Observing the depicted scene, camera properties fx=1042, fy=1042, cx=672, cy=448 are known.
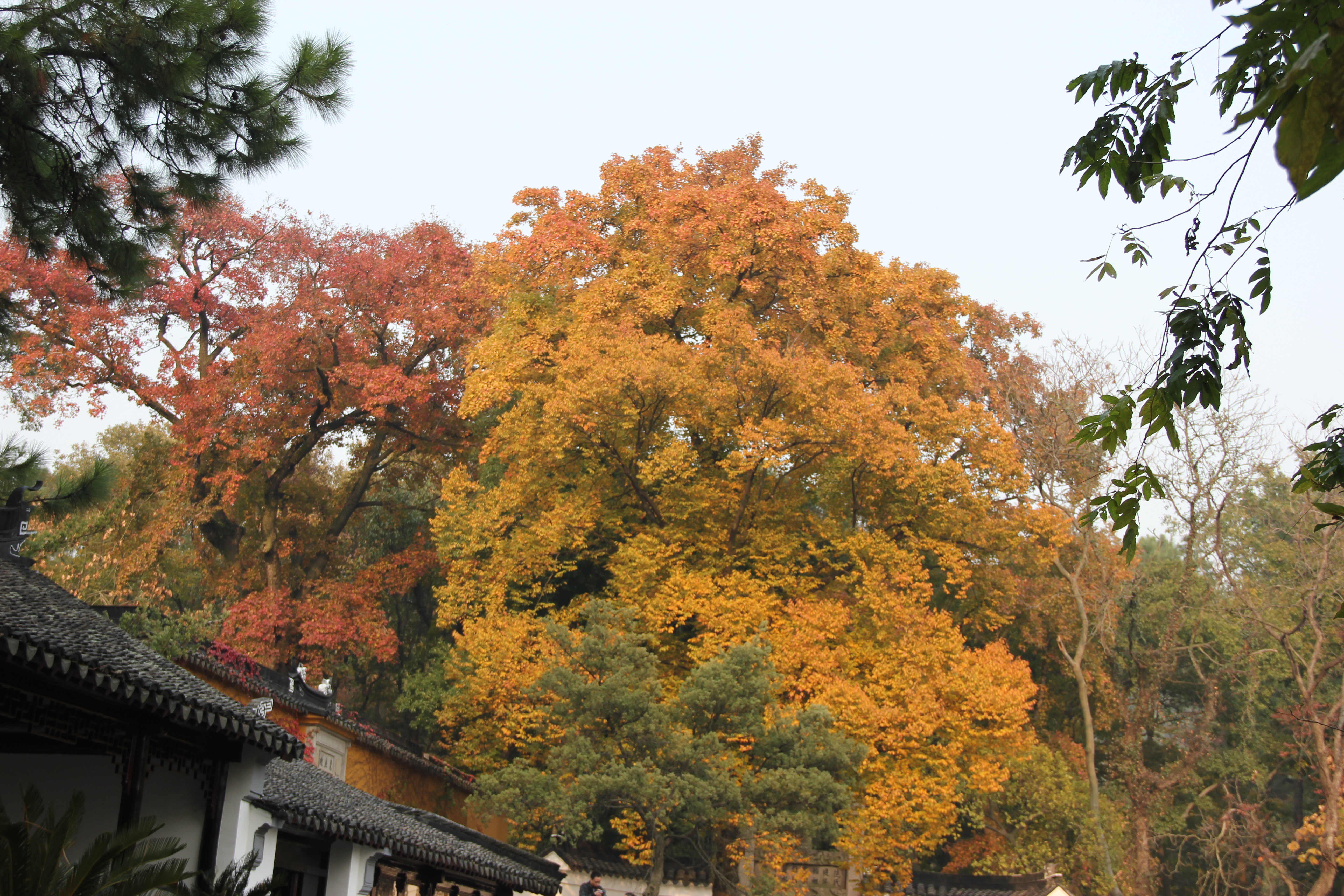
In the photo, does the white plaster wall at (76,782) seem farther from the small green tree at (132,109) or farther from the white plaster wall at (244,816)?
the small green tree at (132,109)

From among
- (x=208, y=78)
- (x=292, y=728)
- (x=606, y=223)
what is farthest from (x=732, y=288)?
(x=208, y=78)

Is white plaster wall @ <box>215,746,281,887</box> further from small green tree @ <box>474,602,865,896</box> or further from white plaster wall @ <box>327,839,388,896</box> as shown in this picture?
small green tree @ <box>474,602,865,896</box>

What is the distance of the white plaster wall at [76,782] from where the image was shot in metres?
7.99

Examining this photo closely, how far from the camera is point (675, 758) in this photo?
45.3 feet

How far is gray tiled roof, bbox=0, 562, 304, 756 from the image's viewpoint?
20.6ft

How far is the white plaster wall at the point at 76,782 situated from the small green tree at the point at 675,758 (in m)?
6.23

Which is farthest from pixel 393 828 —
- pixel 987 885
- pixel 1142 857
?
pixel 1142 857

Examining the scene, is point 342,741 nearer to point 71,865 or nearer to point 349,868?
point 349,868

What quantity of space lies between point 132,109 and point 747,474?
14171mm

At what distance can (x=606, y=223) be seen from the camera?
22.2 metres

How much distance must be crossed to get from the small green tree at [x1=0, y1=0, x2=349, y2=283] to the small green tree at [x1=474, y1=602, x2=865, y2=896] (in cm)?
878

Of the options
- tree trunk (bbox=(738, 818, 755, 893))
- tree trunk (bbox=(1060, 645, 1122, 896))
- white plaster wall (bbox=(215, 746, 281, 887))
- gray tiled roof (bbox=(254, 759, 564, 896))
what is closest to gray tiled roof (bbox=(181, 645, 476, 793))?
gray tiled roof (bbox=(254, 759, 564, 896))

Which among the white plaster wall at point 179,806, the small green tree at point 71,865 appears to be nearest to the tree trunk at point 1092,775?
the white plaster wall at point 179,806

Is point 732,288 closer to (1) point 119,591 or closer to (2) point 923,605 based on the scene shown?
(2) point 923,605
